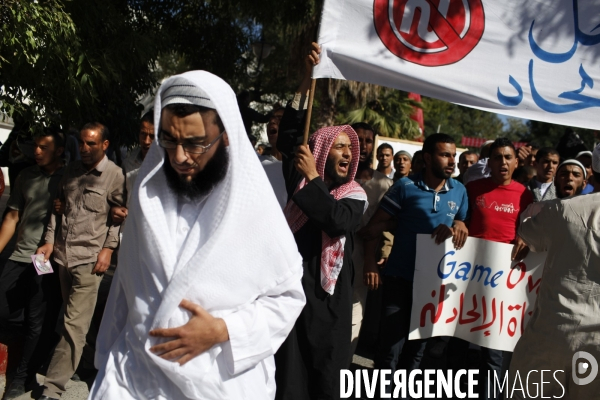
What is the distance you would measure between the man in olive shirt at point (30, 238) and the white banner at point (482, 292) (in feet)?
9.67

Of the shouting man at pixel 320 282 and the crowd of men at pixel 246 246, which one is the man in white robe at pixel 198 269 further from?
the shouting man at pixel 320 282

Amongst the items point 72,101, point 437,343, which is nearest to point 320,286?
point 437,343

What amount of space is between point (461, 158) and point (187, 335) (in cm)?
727

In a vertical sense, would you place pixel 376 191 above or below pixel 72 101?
below

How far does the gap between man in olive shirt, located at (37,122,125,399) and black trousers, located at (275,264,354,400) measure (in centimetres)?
171

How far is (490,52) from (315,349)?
2409mm

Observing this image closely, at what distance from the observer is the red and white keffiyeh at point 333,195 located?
157 inches

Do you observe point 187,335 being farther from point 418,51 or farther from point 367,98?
point 367,98

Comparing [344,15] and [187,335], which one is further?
[344,15]

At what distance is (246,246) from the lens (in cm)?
223

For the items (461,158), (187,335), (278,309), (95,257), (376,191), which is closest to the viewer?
(187,335)

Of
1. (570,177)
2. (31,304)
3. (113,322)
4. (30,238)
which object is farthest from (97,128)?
(570,177)

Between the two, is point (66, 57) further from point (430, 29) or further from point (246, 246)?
point (246, 246)

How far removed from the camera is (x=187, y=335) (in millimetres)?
2080
